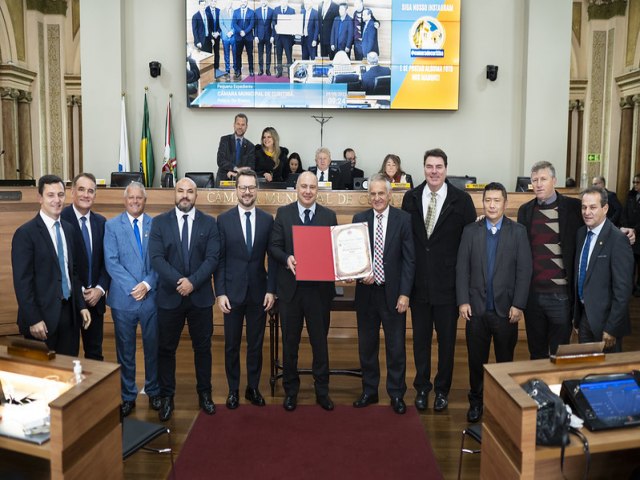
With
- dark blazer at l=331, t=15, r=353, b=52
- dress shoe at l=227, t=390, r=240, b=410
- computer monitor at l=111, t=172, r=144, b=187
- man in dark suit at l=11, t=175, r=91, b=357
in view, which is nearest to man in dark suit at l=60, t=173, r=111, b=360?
man in dark suit at l=11, t=175, r=91, b=357

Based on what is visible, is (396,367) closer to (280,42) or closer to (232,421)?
(232,421)

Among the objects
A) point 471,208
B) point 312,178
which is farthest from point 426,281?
point 312,178

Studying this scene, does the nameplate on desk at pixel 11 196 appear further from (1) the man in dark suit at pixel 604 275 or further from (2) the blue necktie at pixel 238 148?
(1) the man in dark suit at pixel 604 275

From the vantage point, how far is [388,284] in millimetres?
4020

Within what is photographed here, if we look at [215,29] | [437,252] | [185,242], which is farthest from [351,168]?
[185,242]

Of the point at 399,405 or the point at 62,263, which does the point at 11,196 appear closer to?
the point at 62,263

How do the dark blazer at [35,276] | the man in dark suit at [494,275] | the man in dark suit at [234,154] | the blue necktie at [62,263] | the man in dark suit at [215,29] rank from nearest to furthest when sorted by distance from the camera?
the dark blazer at [35,276], the blue necktie at [62,263], the man in dark suit at [494,275], the man in dark suit at [234,154], the man in dark suit at [215,29]

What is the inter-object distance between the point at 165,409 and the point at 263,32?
19.5ft

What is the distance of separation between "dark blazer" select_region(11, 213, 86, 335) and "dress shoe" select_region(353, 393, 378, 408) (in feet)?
6.93

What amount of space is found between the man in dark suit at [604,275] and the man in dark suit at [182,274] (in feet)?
7.86

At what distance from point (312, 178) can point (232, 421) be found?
1.74 m

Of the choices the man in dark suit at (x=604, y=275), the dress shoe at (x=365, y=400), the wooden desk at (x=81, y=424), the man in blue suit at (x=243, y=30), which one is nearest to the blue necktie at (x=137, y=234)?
the wooden desk at (x=81, y=424)

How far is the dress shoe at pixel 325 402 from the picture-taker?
4.18m

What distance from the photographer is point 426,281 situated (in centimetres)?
408
